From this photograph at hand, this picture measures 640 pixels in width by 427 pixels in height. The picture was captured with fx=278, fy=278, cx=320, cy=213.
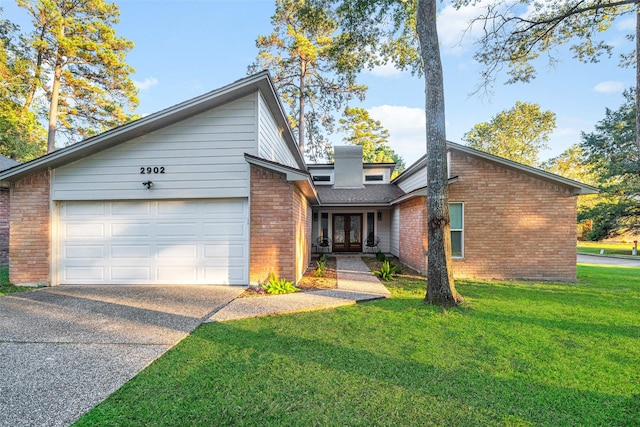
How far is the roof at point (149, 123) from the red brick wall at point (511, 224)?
20.3ft

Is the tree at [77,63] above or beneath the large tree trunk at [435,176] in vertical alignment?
above

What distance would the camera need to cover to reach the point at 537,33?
766 centimetres

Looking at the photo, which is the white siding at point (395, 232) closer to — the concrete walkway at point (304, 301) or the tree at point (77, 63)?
the concrete walkway at point (304, 301)

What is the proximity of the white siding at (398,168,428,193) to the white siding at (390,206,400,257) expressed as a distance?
1.17m

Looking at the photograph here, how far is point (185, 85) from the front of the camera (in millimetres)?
12453

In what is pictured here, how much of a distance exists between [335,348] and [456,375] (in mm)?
1376

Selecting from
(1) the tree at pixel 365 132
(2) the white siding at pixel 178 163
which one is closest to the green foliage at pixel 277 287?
(2) the white siding at pixel 178 163

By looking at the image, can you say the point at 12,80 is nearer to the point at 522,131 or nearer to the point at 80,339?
the point at 80,339

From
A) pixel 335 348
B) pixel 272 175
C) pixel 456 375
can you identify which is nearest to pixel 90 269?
pixel 272 175

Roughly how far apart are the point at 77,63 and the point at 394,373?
20.3 meters

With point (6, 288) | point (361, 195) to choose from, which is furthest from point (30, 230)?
point (361, 195)

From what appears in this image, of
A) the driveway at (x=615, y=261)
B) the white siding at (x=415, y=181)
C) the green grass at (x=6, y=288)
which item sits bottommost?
the driveway at (x=615, y=261)

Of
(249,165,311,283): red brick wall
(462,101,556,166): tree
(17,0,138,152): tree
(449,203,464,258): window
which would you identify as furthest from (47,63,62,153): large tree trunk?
A: (462,101,556,166): tree

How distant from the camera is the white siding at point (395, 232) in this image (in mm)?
12680
